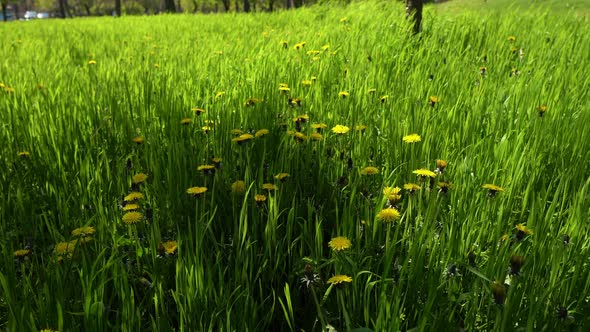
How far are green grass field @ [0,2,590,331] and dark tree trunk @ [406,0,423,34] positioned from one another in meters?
1.66

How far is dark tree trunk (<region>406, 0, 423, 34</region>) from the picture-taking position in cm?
466

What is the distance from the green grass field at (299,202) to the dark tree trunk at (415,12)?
166 centimetres

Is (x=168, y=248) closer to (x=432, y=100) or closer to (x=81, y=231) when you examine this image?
(x=81, y=231)

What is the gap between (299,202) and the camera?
156cm

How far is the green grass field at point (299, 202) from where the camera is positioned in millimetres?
972

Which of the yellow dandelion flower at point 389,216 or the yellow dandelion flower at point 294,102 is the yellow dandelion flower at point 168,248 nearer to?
the yellow dandelion flower at point 389,216

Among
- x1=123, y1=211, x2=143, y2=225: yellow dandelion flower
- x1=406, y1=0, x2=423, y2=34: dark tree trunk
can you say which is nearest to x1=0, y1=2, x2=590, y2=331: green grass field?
x1=123, y1=211, x2=143, y2=225: yellow dandelion flower

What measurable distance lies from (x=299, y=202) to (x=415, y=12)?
12.7ft

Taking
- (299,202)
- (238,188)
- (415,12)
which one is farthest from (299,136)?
(415,12)

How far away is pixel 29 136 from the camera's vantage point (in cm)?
185

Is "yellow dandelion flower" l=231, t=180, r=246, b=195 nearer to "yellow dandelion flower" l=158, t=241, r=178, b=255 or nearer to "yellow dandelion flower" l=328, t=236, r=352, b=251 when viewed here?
"yellow dandelion flower" l=158, t=241, r=178, b=255

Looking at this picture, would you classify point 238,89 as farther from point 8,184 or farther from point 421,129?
point 8,184

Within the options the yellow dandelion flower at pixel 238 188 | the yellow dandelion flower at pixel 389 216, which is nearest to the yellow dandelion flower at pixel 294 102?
the yellow dandelion flower at pixel 238 188

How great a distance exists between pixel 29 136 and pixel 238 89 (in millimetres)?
1142
